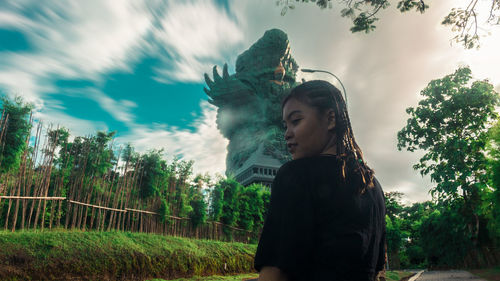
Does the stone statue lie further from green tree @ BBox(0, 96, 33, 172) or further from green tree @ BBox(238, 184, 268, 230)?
green tree @ BBox(0, 96, 33, 172)

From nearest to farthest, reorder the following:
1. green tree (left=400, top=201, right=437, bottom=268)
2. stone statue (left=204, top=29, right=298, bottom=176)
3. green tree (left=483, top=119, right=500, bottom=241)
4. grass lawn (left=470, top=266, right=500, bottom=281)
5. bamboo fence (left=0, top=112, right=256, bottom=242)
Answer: bamboo fence (left=0, top=112, right=256, bottom=242)
green tree (left=483, top=119, right=500, bottom=241)
grass lawn (left=470, top=266, right=500, bottom=281)
green tree (left=400, top=201, right=437, bottom=268)
stone statue (left=204, top=29, right=298, bottom=176)

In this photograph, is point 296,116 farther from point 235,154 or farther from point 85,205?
point 235,154

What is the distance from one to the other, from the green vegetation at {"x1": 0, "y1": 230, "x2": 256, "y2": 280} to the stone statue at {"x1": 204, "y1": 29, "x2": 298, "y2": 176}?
61.5 meters

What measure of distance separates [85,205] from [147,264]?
3.14m

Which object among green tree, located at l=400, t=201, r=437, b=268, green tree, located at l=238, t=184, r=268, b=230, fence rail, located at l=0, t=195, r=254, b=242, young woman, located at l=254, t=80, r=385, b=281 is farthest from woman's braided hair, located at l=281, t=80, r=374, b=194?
green tree, located at l=400, t=201, r=437, b=268

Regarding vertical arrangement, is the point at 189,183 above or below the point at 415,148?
below

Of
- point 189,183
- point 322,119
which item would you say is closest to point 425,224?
point 189,183

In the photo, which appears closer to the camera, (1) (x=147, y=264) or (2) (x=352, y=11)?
(2) (x=352, y=11)

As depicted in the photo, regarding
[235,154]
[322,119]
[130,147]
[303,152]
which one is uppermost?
[235,154]

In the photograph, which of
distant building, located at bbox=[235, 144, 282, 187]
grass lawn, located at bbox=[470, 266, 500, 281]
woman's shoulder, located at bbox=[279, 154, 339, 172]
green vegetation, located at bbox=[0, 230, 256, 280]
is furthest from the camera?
distant building, located at bbox=[235, 144, 282, 187]

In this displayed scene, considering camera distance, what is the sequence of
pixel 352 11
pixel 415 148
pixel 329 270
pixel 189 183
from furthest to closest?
pixel 415 148
pixel 189 183
pixel 352 11
pixel 329 270

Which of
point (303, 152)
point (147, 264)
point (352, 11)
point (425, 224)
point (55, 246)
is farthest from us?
point (425, 224)

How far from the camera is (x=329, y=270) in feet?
3.78

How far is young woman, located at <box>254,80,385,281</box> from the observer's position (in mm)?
1132
